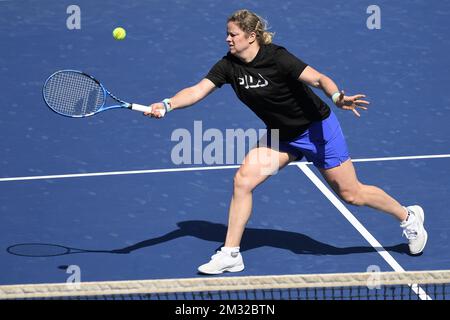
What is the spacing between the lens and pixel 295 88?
10.1 m

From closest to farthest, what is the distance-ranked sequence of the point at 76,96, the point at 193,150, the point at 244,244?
the point at 76,96 < the point at 244,244 < the point at 193,150

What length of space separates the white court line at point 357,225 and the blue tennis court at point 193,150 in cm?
2

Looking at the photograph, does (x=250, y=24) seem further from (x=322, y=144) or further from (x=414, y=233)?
(x=414, y=233)

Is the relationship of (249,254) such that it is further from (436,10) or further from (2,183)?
(436,10)

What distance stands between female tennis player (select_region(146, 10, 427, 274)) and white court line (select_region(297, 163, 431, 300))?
1.47ft

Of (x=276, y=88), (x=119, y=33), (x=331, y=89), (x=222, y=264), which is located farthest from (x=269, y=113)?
(x=119, y=33)

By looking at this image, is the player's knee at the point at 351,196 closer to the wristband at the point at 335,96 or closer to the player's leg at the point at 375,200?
the player's leg at the point at 375,200

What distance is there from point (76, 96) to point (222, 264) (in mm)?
1924

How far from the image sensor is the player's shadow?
1071 cm

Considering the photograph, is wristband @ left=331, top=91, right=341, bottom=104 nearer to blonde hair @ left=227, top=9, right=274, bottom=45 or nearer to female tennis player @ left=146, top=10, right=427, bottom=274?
female tennis player @ left=146, top=10, right=427, bottom=274

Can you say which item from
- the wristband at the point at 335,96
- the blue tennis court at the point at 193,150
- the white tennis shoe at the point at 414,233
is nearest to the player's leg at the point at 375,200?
the white tennis shoe at the point at 414,233

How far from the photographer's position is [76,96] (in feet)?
34.9

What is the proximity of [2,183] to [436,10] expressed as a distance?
6.28 meters

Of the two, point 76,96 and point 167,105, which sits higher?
point 76,96
